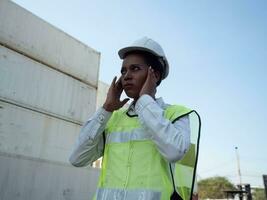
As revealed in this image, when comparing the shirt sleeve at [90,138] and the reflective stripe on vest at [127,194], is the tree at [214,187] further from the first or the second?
the reflective stripe on vest at [127,194]

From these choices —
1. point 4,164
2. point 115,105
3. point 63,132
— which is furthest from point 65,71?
point 115,105

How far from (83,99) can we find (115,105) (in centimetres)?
361

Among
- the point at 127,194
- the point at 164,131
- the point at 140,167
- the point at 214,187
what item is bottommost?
the point at 127,194

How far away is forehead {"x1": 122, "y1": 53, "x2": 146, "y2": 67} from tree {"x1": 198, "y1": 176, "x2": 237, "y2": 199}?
185ft

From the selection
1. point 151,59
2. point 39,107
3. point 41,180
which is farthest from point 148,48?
point 39,107

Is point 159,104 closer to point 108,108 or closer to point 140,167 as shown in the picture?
point 108,108

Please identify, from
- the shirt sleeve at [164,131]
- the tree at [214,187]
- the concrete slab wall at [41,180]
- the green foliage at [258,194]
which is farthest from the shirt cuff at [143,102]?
the green foliage at [258,194]

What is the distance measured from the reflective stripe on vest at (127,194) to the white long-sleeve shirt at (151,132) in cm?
18

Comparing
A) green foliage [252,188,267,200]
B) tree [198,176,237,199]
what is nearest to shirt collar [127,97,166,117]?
tree [198,176,237,199]

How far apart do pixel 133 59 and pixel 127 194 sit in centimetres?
80

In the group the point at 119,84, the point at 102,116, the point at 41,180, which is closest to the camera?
the point at 102,116

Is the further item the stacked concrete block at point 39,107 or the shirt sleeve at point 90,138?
the stacked concrete block at point 39,107

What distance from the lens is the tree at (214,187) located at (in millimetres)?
55344

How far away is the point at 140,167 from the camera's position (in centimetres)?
158
